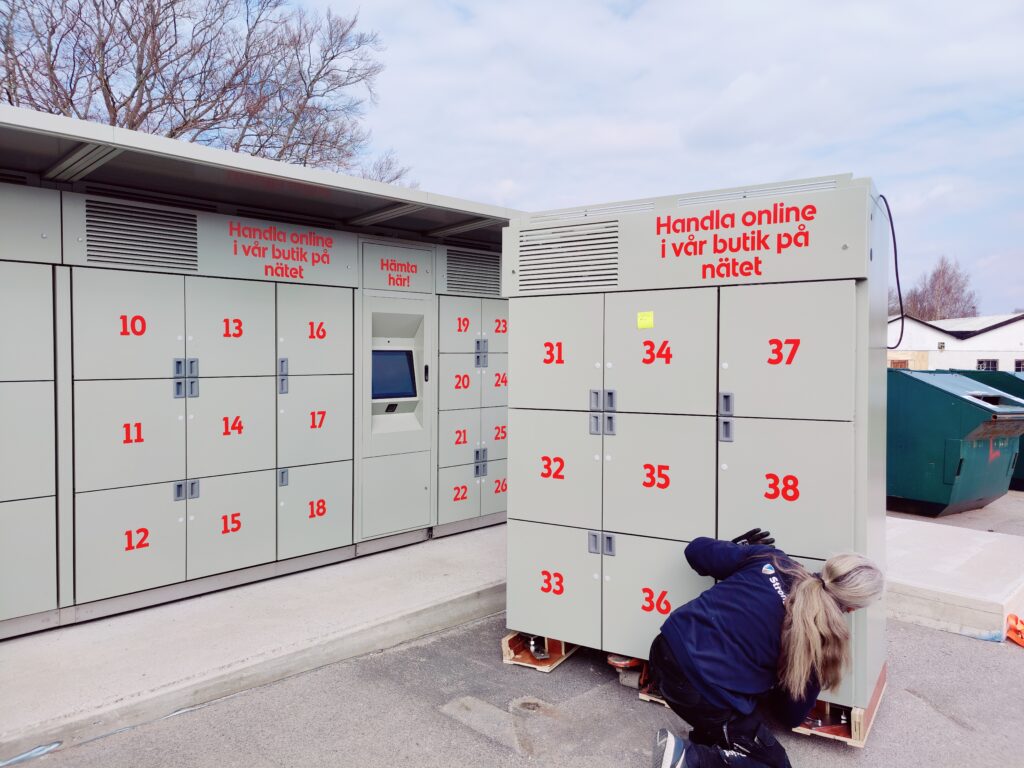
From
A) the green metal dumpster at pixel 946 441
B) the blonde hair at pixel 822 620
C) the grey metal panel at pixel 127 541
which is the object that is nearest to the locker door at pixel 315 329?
the grey metal panel at pixel 127 541

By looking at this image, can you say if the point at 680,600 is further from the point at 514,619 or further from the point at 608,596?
the point at 514,619

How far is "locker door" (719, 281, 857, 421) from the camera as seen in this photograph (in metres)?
3.00

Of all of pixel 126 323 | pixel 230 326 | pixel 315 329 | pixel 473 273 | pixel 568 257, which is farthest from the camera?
pixel 473 273

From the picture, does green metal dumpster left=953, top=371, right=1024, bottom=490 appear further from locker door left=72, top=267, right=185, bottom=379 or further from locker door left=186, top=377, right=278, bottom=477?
locker door left=72, top=267, right=185, bottom=379

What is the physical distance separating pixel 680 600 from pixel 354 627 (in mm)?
1843

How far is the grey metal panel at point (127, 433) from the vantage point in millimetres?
3996

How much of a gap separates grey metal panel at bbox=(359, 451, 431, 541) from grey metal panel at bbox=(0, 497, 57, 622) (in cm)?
207

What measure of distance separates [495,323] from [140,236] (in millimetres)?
3055

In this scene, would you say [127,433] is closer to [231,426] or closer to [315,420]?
[231,426]

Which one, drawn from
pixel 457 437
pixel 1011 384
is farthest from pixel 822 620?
pixel 1011 384

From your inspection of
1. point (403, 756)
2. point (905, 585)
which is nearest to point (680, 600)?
point (403, 756)

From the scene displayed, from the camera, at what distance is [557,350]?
12.2ft

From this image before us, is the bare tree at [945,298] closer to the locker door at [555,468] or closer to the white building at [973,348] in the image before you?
the white building at [973,348]

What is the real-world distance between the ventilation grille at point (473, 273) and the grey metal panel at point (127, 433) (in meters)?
2.52
